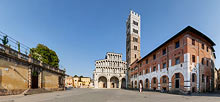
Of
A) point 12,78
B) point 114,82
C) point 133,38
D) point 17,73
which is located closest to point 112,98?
point 12,78

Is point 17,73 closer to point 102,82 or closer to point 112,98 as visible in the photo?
point 112,98

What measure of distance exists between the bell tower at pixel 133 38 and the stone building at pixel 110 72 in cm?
644

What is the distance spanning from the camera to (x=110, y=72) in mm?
61406

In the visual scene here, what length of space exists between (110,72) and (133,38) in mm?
23973

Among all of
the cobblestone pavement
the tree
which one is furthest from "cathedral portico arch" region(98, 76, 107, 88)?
the cobblestone pavement

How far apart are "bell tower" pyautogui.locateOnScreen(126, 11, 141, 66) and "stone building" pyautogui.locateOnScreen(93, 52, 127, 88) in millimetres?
6440

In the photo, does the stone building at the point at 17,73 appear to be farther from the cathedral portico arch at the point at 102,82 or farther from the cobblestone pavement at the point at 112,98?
the cathedral portico arch at the point at 102,82

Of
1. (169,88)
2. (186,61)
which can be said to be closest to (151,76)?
(169,88)

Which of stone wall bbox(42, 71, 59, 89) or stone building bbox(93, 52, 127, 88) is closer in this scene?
stone wall bbox(42, 71, 59, 89)

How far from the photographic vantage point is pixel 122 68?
209ft

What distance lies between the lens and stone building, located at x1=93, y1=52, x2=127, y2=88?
6031 centimetres

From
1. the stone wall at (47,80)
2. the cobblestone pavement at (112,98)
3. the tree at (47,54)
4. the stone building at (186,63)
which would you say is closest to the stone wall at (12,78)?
the cobblestone pavement at (112,98)

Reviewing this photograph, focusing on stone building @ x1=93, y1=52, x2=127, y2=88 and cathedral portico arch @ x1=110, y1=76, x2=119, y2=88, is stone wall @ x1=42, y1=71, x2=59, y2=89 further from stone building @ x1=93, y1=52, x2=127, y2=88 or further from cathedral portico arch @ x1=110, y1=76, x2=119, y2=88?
cathedral portico arch @ x1=110, y1=76, x2=119, y2=88

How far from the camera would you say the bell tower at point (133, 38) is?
62.1 metres
